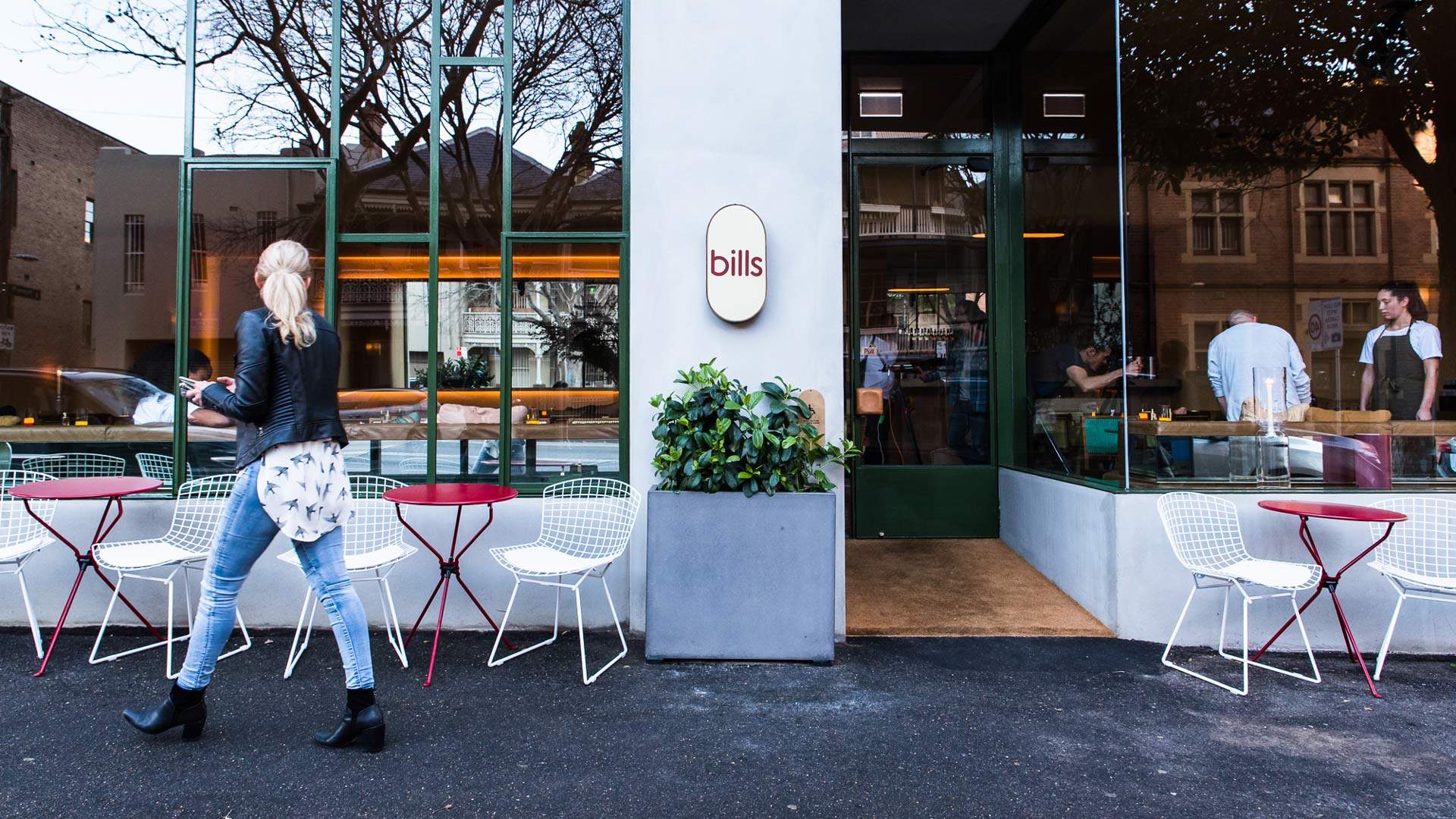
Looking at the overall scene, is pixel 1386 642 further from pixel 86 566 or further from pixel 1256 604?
pixel 86 566

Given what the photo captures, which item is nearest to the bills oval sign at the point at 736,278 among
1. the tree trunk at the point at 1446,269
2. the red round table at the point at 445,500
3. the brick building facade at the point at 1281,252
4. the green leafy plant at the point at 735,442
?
the green leafy plant at the point at 735,442

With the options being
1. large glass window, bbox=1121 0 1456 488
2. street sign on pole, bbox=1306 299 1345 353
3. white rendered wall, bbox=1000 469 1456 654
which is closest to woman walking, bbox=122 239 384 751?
white rendered wall, bbox=1000 469 1456 654

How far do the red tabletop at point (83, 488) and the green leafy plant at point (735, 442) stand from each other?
2574mm

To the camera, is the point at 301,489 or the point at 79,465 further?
the point at 79,465

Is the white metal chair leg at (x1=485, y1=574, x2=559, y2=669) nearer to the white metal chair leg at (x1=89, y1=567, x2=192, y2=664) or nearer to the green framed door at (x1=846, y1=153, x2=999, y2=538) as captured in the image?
the white metal chair leg at (x1=89, y1=567, x2=192, y2=664)

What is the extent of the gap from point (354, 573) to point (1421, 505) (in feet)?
18.6

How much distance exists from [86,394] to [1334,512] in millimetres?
6910

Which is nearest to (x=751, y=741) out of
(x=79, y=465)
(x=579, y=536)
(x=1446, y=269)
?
(x=579, y=536)

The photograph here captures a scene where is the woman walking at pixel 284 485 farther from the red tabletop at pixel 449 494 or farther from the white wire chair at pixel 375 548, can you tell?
the white wire chair at pixel 375 548

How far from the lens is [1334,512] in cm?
387

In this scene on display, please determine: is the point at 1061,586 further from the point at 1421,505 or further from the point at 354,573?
the point at 354,573

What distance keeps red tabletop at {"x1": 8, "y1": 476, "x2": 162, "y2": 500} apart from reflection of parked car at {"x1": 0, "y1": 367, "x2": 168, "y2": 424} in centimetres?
83

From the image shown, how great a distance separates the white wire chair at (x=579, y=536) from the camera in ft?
13.3

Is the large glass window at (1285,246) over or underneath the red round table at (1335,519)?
over
